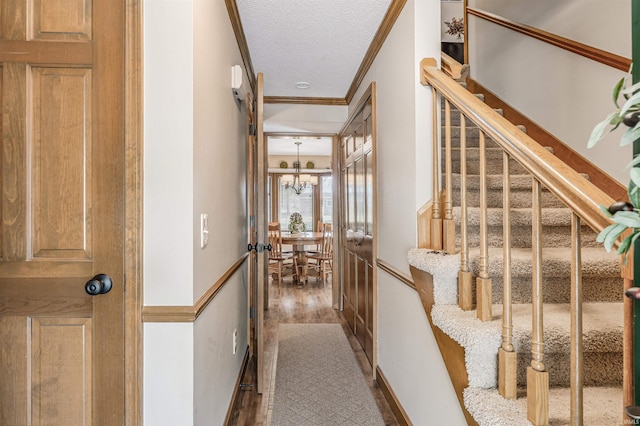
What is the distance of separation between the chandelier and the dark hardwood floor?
2288mm

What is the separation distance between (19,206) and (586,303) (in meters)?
2.26

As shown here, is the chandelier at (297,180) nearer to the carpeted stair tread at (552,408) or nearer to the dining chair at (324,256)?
the dining chair at (324,256)

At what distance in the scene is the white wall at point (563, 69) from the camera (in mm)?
1917

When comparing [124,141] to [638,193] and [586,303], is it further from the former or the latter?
[586,303]

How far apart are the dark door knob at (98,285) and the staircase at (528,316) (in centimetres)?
121

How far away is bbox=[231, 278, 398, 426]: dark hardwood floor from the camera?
228 centimetres

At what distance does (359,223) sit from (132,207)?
2491 millimetres

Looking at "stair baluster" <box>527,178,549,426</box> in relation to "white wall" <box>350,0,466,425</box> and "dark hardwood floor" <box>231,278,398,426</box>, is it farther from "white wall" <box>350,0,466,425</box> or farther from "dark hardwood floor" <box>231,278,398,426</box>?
"dark hardwood floor" <box>231,278,398,426</box>

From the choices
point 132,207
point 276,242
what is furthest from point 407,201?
point 276,242

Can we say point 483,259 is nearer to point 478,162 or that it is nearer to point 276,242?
Result: point 478,162

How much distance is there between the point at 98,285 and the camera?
3.88 ft

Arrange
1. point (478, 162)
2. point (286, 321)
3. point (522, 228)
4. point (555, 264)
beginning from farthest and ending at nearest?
point (286, 321) < point (478, 162) < point (522, 228) < point (555, 264)

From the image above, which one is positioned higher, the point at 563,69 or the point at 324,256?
the point at 563,69

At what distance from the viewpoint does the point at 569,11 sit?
2.23m
